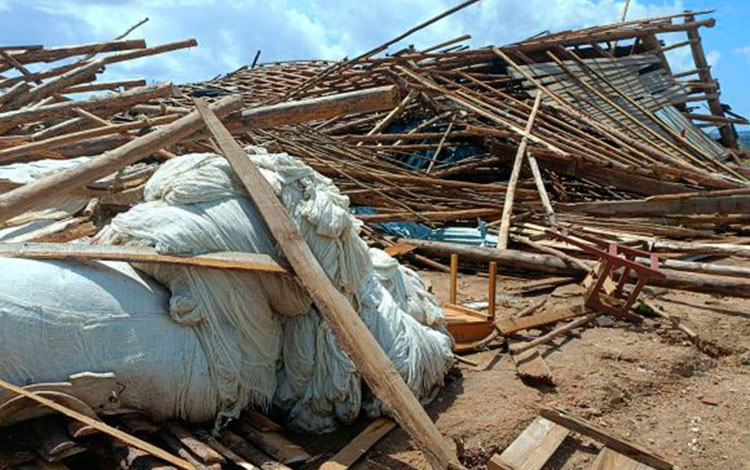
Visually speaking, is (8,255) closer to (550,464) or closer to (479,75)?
(550,464)

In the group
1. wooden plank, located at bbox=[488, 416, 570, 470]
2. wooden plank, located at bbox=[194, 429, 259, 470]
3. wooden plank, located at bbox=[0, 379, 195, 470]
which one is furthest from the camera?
wooden plank, located at bbox=[488, 416, 570, 470]

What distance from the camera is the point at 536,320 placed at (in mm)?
5195

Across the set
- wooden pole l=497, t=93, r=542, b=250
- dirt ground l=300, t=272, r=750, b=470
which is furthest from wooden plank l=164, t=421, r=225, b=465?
wooden pole l=497, t=93, r=542, b=250

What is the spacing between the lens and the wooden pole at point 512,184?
282 inches

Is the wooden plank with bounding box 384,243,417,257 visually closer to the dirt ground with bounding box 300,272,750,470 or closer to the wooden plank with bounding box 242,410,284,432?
the dirt ground with bounding box 300,272,750,470

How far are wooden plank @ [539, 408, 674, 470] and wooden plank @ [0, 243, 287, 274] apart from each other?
165 cm

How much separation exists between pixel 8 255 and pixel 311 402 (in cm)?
159

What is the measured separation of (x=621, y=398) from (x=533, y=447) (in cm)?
99

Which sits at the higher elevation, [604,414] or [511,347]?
[511,347]

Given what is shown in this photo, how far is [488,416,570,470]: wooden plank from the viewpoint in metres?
3.13

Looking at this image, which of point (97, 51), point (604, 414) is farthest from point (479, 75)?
point (604, 414)

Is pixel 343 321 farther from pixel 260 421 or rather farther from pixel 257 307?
pixel 260 421

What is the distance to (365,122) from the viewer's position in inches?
432

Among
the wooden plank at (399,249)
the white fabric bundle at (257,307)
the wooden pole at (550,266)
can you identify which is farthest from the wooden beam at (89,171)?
the wooden pole at (550,266)
